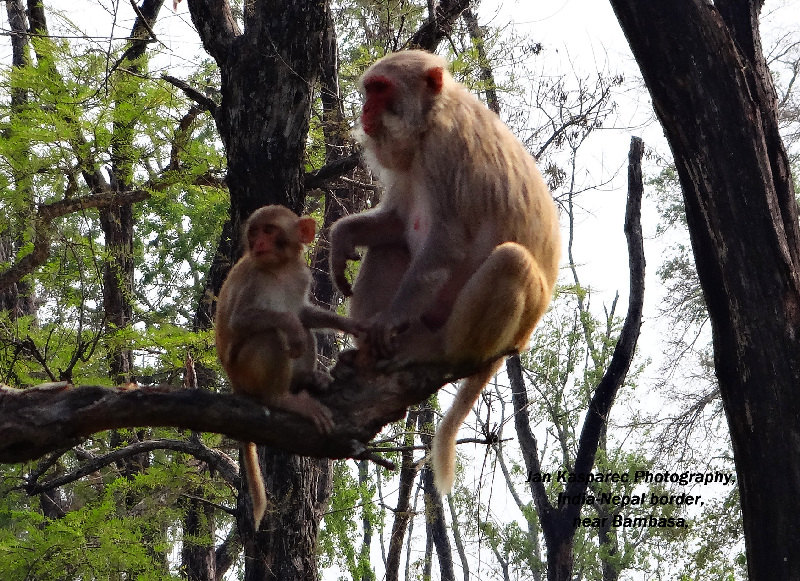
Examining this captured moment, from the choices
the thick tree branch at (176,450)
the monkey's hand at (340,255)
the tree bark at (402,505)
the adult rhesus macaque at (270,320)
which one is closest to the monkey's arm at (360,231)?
the monkey's hand at (340,255)

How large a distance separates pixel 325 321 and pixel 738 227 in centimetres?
263

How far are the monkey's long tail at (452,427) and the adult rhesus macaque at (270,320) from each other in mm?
849

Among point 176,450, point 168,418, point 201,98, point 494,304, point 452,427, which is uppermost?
point 201,98

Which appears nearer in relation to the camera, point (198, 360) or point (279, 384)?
point (279, 384)

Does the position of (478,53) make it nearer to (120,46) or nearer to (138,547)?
(120,46)

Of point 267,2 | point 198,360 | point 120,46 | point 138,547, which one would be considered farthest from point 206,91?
point 138,547

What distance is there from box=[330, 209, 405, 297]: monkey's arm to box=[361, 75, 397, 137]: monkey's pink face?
0.51 meters

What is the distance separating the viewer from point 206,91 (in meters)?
9.59

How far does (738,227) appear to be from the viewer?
4.98 meters

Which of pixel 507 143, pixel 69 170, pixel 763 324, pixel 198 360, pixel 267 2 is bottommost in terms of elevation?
pixel 763 324

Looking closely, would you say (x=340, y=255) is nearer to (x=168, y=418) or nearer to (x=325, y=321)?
(x=325, y=321)

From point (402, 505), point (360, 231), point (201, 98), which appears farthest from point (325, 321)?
point (402, 505)

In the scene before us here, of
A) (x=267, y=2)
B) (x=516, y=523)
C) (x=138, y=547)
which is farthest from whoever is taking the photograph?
(x=516, y=523)

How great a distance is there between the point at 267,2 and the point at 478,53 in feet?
13.7
